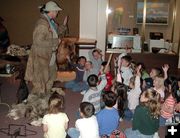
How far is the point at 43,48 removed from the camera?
515 cm

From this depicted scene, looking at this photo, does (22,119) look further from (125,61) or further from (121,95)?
(125,61)

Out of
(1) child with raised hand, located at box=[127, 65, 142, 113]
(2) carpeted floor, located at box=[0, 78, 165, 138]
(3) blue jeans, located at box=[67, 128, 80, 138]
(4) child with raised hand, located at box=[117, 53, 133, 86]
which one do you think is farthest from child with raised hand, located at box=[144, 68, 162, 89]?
(3) blue jeans, located at box=[67, 128, 80, 138]

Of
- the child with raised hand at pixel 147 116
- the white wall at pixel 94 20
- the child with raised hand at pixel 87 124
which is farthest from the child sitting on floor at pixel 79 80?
the child with raised hand at pixel 87 124

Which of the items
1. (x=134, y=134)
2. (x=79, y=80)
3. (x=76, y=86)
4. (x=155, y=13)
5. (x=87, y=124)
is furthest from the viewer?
(x=155, y=13)

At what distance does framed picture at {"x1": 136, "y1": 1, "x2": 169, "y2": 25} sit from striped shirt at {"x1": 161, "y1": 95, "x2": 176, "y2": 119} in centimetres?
391

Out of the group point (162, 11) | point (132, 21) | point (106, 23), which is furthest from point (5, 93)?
point (162, 11)

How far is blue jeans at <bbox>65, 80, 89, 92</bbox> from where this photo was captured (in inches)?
247

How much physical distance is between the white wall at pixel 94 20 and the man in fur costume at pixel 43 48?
279 centimetres

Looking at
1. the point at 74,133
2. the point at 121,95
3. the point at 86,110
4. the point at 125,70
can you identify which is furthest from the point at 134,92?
the point at 86,110

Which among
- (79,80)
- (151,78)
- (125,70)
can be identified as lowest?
(79,80)

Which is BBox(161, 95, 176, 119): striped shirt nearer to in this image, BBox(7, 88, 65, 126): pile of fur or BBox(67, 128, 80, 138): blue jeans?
BBox(67, 128, 80, 138): blue jeans

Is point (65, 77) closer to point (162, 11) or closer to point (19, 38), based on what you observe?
point (19, 38)

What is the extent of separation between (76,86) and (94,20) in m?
2.44

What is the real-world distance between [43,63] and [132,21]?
3.68m
